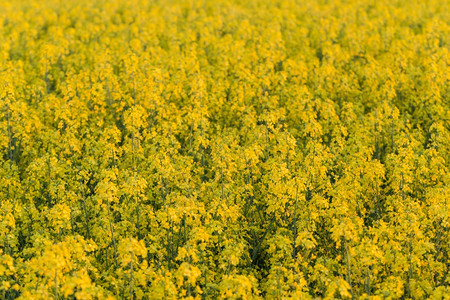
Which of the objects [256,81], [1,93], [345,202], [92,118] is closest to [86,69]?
[92,118]

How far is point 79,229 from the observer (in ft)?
68.7

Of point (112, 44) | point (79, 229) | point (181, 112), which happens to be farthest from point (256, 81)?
point (79, 229)

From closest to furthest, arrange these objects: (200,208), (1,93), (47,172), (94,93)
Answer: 1. (200,208)
2. (47,172)
3. (1,93)
4. (94,93)

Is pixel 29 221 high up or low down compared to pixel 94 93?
down

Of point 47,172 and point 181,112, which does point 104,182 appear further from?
point 181,112

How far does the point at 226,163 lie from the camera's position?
74.3 ft

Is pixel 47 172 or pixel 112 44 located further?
pixel 112 44

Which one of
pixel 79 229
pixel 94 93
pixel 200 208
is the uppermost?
pixel 94 93

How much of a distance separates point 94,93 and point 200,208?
Answer: 11057mm

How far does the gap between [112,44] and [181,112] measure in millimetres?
11301

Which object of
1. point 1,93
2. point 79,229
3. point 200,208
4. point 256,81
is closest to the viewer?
point 200,208

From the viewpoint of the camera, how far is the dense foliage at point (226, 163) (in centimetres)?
1773

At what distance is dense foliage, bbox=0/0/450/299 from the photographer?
698 inches

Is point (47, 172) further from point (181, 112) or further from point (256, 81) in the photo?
point (256, 81)
